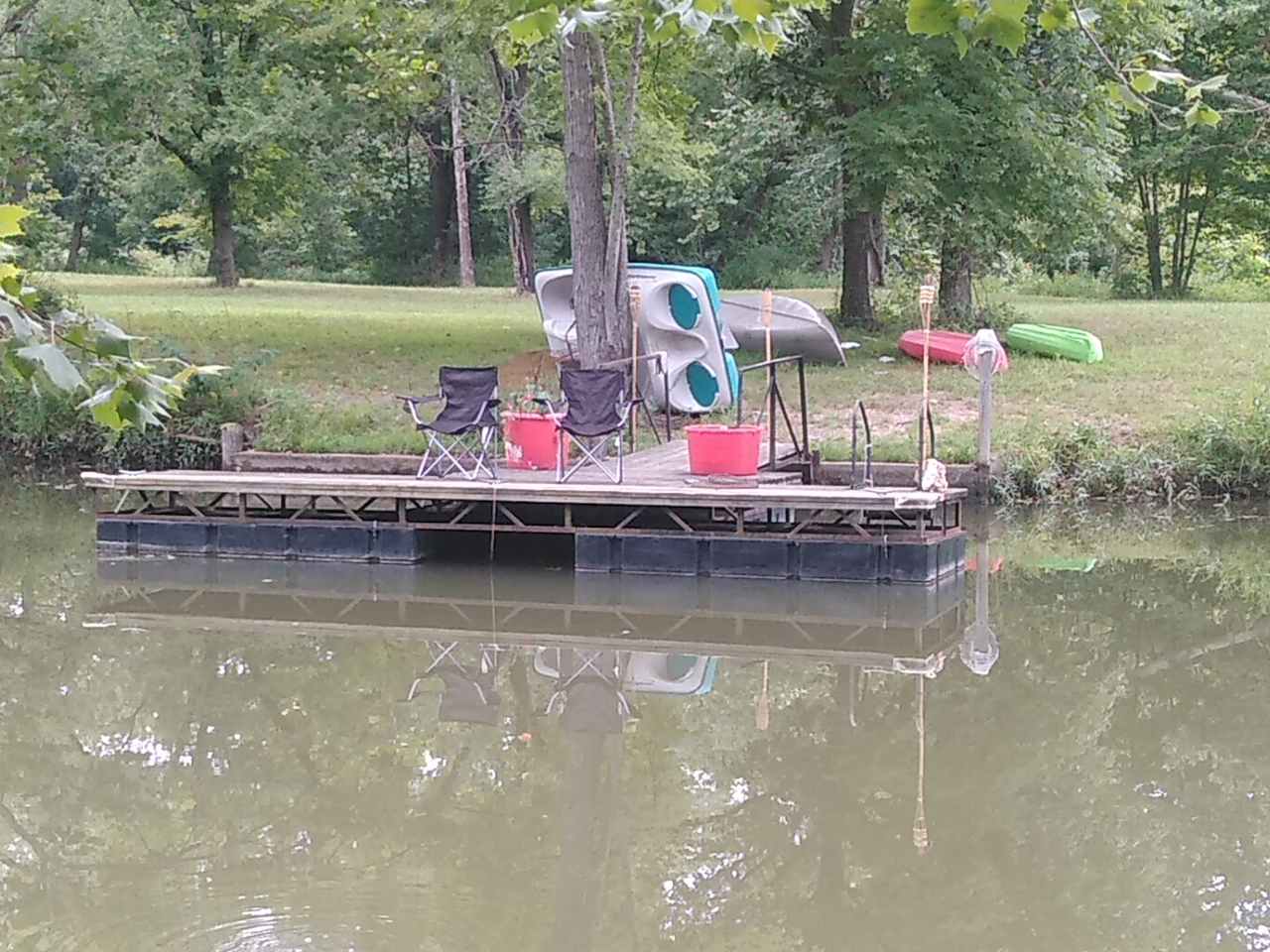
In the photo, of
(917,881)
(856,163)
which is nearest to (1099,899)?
(917,881)

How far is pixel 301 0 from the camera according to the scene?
1612 cm

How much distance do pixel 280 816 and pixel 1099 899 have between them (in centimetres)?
300

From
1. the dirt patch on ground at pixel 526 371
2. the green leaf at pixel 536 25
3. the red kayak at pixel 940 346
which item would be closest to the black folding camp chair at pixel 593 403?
the dirt patch on ground at pixel 526 371

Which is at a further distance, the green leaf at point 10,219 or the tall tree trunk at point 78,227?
the tall tree trunk at point 78,227

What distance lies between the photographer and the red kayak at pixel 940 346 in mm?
16250

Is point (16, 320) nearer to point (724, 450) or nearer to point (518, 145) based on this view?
point (724, 450)

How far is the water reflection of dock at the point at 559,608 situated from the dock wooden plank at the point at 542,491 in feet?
1.88

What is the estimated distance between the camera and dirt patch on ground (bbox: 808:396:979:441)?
44.8 feet

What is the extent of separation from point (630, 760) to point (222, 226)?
947 inches

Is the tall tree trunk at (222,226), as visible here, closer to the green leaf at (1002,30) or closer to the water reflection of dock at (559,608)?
the water reflection of dock at (559,608)

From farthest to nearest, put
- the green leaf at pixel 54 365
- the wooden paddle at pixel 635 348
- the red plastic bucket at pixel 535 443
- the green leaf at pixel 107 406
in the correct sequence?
the wooden paddle at pixel 635 348 → the red plastic bucket at pixel 535 443 → the green leaf at pixel 107 406 → the green leaf at pixel 54 365

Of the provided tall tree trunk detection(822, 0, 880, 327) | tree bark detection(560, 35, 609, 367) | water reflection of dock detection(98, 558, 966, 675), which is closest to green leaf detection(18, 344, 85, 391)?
water reflection of dock detection(98, 558, 966, 675)

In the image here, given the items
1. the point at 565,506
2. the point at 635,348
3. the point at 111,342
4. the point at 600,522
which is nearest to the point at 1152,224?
the point at 635,348

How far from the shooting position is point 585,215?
13.4 meters
